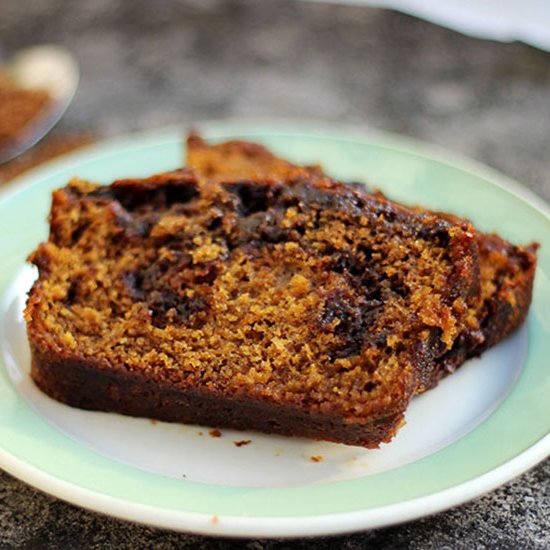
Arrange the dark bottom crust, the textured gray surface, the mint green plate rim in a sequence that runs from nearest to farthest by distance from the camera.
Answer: the mint green plate rim, the dark bottom crust, the textured gray surface

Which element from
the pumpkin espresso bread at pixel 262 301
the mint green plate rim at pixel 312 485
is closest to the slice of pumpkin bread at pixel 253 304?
the pumpkin espresso bread at pixel 262 301

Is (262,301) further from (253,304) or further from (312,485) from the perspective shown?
(312,485)

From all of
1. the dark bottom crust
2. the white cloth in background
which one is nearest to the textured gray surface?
the white cloth in background

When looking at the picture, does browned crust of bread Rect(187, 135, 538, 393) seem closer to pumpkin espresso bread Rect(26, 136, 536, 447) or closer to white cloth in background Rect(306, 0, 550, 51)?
pumpkin espresso bread Rect(26, 136, 536, 447)

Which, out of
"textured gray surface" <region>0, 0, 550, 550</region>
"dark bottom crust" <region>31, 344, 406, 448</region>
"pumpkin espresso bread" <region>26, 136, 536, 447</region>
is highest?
"pumpkin espresso bread" <region>26, 136, 536, 447</region>

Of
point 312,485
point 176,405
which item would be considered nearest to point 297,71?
point 176,405

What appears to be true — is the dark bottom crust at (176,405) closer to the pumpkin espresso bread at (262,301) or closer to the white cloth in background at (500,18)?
the pumpkin espresso bread at (262,301)
